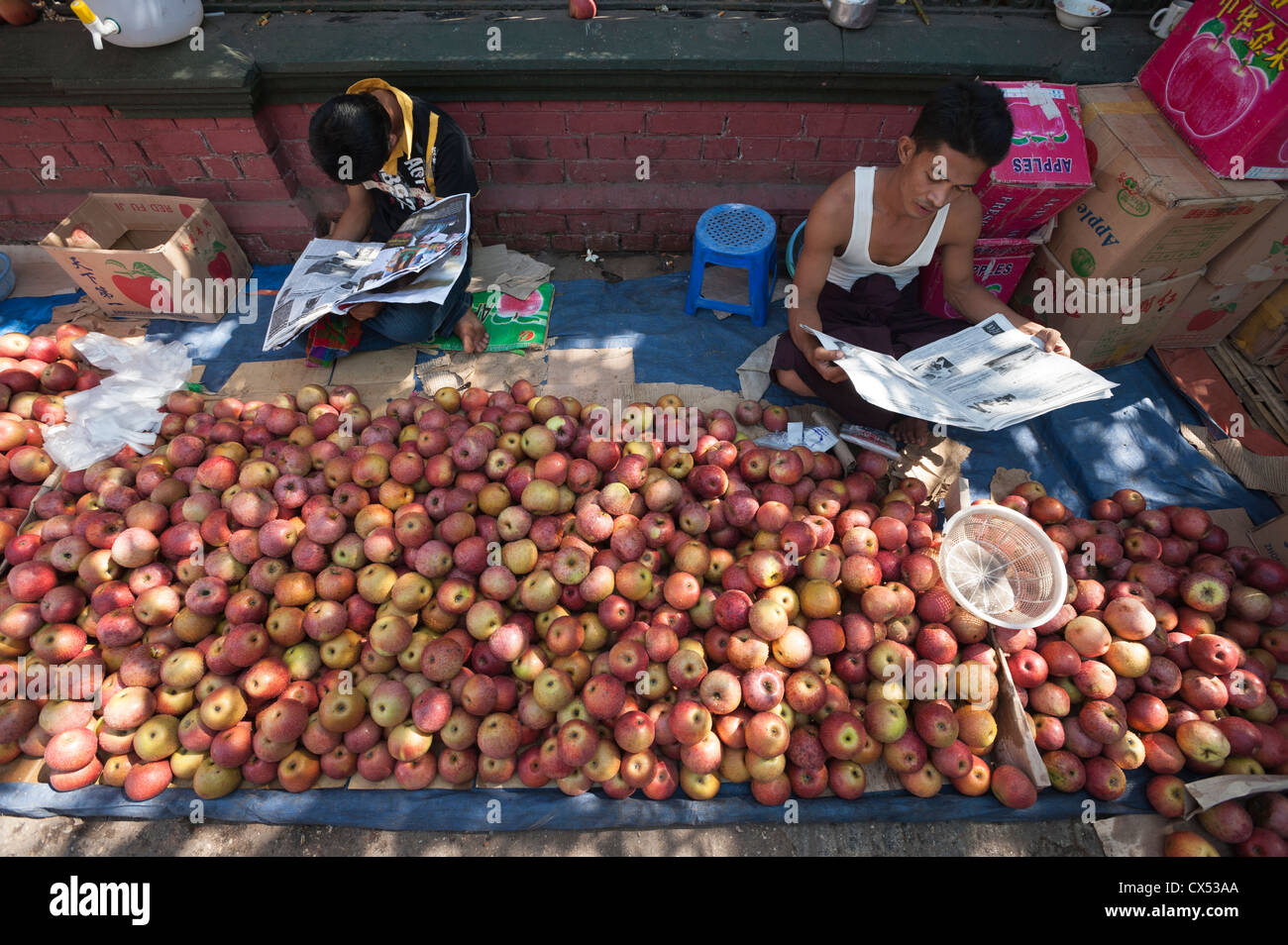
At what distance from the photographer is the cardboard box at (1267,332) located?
413 cm

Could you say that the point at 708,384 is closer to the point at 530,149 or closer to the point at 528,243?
the point at 528,243

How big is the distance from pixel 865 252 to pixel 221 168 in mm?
4506

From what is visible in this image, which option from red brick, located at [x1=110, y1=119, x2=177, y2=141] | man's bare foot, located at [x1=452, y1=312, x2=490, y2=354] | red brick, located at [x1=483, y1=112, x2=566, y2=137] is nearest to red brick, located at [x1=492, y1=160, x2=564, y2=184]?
red brick, located at [x1=483, y1=112, x2=566, y2=137]

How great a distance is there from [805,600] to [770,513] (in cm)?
44

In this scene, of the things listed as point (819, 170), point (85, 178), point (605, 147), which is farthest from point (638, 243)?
point (85, 178)

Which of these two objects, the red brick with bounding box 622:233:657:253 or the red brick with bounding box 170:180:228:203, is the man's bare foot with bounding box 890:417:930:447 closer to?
the red brick with bounding box 622:233:657:253

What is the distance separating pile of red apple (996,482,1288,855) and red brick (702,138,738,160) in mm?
3346

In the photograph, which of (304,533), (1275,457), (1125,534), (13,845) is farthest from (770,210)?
(13,845)

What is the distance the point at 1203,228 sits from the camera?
11.6 feet

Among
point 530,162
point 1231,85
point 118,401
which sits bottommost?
point 118,401

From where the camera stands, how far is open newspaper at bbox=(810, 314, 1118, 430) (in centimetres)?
288

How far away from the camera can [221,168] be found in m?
4.39

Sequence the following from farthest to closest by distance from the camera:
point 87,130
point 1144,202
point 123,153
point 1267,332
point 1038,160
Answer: point 123,153 → point 87,130 → point 1267,332 → point 1038,160 → point 1144,202

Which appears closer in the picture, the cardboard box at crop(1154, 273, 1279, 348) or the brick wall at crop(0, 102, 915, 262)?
the cardboard box at crop(1154, 273, 1279, 348)
